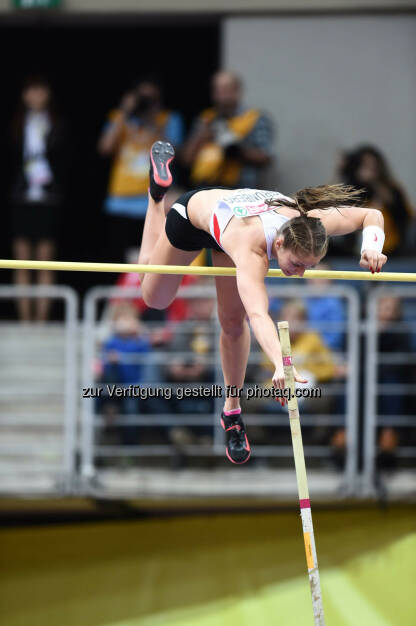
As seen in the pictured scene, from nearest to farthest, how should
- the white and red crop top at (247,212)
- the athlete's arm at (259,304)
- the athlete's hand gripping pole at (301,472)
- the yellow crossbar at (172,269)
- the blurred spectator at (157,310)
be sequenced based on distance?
the athlete's arm at (259,304) < the athlete's hand gripping pole at (301,472) < the white and red crop top at (247,212) < the yellow crossbar at (172,269) < the blurred spectator at (157,310)

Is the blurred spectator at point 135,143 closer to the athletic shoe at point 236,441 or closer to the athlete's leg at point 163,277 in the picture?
the athlete's leg at point 163,277

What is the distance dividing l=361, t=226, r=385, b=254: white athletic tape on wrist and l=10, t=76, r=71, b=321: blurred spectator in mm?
3144

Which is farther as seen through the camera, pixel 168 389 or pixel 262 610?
pixel 262 610

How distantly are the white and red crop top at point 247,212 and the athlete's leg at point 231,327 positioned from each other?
47 cm

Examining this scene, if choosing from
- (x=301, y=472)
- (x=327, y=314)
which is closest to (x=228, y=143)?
(x=327, y=314)

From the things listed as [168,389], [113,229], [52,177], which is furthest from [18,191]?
[168,389]

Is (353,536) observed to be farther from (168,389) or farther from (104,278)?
(104,278)

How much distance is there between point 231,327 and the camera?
14.1ft

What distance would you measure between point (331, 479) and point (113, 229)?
2391mm

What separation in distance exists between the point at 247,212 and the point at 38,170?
305 cm

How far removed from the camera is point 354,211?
3967 millimetres

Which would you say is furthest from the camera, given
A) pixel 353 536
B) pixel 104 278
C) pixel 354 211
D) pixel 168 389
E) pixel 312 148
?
pixel 104 278

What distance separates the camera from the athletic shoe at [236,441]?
441cm

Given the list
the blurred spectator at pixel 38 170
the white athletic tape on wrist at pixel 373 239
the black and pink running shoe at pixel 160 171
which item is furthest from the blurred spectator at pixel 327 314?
the blurred spectator at pixel 38 170
